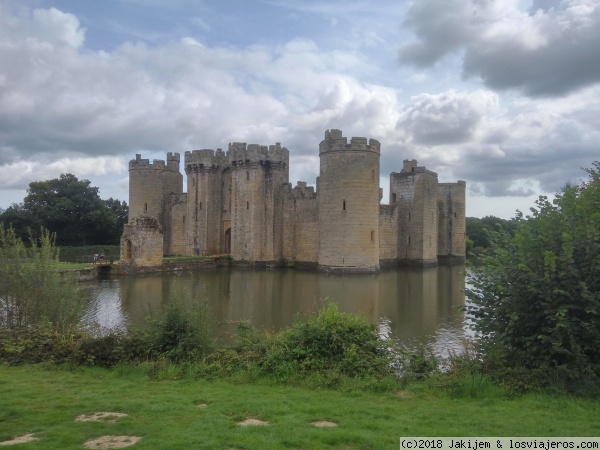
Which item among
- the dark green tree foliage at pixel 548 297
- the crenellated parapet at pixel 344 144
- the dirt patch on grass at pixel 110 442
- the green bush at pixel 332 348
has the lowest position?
the dirt patch on grass at pixel 110 442

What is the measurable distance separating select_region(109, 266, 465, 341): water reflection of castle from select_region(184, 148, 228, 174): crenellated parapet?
31.3 feet

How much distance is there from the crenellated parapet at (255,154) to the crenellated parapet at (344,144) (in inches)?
201

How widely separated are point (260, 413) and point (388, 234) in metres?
28.9

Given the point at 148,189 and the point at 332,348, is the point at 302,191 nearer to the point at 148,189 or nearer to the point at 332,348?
the point at 148,189

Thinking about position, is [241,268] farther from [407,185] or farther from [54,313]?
[54,313]

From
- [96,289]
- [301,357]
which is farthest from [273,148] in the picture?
[301,357]

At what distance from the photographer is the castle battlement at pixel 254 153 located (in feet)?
107

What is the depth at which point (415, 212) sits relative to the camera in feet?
112

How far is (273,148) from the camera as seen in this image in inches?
1297

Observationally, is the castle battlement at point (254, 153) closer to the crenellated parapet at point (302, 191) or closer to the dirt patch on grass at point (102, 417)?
the crenellated parapet at point (302, 191)

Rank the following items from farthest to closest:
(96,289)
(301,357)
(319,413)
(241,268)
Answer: (241,268)
(96,289)
(301,357)
(319,413)

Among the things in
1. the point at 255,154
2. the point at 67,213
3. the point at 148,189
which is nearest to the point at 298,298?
the point at 255,154

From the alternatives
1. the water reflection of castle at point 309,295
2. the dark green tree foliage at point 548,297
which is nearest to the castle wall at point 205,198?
the water reflection of castle at point 309,295

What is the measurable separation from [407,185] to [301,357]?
92.7 ft
